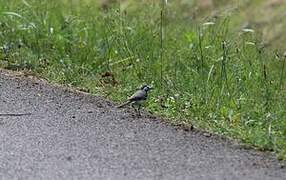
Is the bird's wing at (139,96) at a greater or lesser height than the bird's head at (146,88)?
lesser

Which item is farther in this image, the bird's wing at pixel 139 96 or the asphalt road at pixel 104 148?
the bird's wing at pixel 139 96

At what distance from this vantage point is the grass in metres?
5.86

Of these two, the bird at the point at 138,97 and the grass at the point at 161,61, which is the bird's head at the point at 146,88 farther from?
the grass at the point at 161,61

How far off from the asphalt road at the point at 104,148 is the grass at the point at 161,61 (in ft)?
0.76

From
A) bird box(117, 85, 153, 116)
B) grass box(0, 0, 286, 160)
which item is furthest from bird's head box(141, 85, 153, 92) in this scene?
grass box(0, 0, 286, 160)

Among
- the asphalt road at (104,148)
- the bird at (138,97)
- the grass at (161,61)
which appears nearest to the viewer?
the asphalt road at (104,148)

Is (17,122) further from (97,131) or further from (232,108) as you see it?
(232,108)

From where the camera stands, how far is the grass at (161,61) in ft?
19.2

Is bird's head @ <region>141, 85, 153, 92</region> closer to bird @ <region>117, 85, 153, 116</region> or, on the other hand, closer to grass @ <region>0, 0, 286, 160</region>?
bird @ <region>117, 85, 153, 116</region>

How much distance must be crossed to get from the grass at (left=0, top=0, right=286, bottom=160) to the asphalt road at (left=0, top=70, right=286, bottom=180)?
0.23 metres

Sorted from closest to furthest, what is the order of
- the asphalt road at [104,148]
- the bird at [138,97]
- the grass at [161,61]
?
the asphalt road at [104,148]
the grass at [161,61]
the bird at [138,97]

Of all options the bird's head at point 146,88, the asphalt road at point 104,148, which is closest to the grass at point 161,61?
the bird's head at point 146,88

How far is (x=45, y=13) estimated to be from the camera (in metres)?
8.53

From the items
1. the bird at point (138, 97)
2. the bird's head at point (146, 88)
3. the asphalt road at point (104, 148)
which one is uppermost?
the bird's head at point (146, 88)
